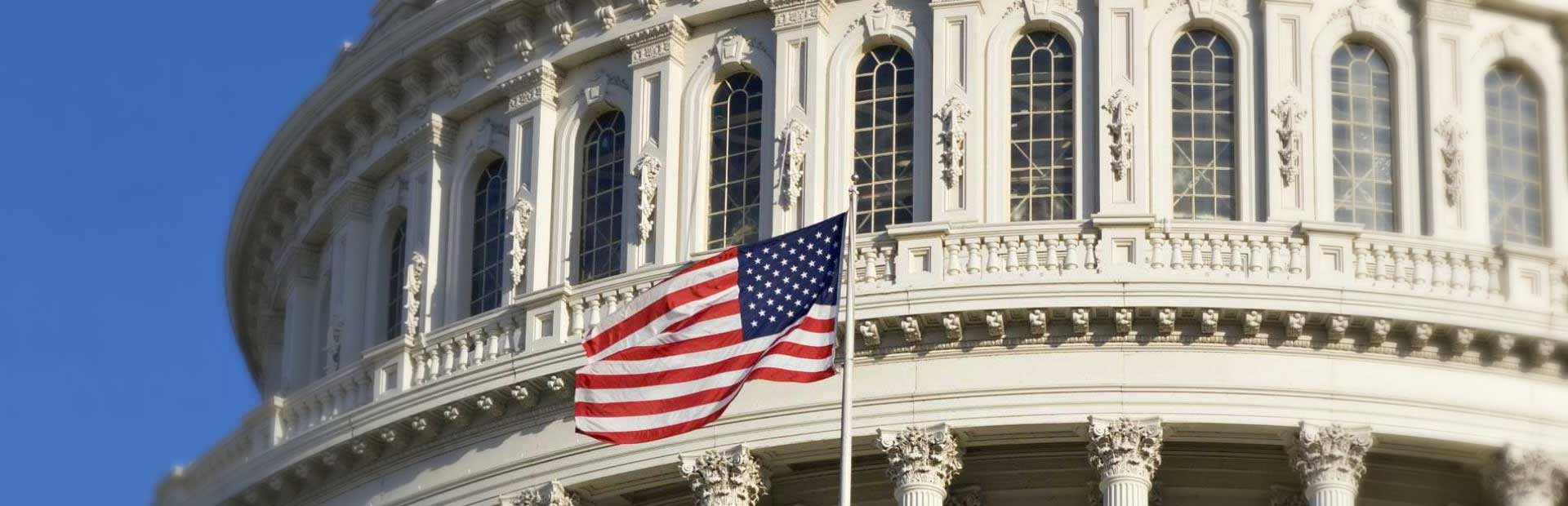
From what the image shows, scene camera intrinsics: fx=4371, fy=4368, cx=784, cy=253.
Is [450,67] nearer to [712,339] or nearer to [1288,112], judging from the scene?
[1288,112]

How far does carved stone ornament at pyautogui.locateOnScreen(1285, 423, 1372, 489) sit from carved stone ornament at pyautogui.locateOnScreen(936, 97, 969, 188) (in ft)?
19.2

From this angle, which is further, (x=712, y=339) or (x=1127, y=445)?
(x=1127, y=445)

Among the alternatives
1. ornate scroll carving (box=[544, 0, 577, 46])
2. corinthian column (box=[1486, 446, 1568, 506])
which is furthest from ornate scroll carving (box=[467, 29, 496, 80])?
corinthian column (box=[1486, 446, 1568, 506])

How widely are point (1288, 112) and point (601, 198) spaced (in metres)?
9.66

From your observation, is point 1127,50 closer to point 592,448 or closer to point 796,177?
point 796,177

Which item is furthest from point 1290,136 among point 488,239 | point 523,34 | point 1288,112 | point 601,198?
point 488,239

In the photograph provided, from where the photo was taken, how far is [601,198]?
5991 centimetres

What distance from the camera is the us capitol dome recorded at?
5441cm

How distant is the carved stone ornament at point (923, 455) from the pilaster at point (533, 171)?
678cm

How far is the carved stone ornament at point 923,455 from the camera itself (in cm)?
5425

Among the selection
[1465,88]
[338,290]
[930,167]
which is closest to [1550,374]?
[1465,88]

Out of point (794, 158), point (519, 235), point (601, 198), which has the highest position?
point (601, 198)

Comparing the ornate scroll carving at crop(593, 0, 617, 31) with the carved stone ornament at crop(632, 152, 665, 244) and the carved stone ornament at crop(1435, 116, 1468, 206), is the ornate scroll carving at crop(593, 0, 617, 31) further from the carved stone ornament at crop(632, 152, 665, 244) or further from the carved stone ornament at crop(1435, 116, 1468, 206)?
Answer: the carved stone ornament at crop(1435, 116, 1468, 206)

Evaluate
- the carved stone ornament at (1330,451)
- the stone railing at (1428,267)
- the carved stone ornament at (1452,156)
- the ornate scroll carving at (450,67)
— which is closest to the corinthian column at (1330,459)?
the carved stone ornament at (1330,451)
